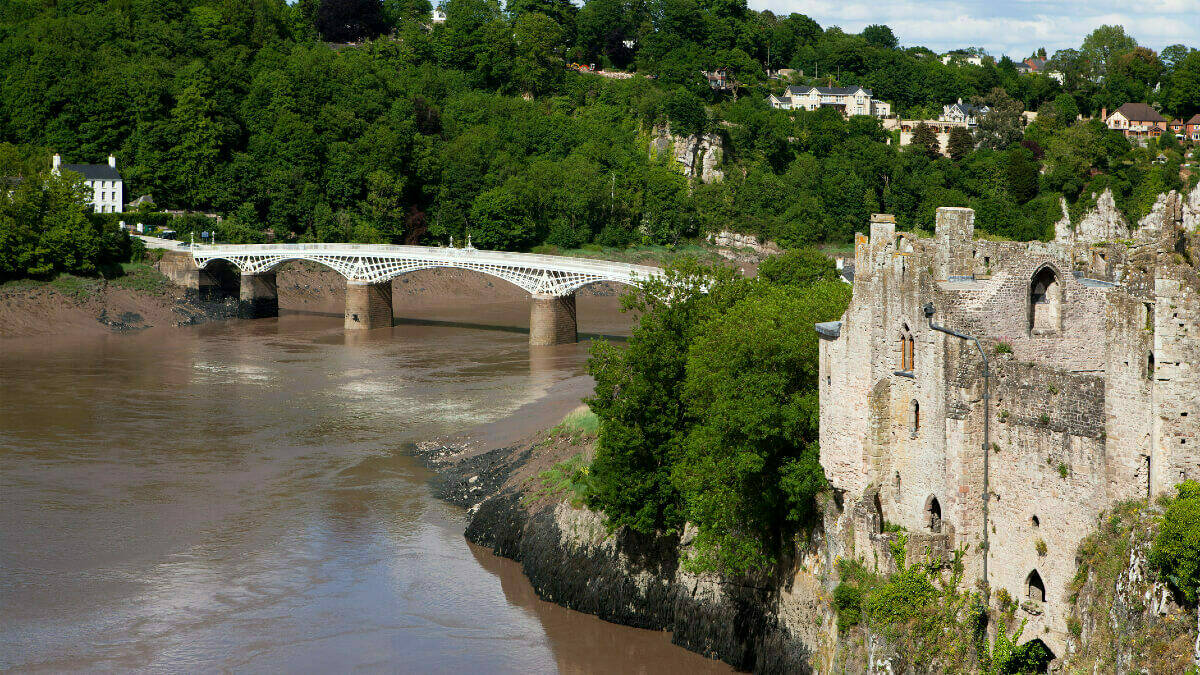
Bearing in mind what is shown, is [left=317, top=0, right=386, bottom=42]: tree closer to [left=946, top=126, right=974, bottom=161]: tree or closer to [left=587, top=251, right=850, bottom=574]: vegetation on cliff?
[left=946, top=126, right=974, bottom=161]: tree

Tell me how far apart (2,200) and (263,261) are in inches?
767

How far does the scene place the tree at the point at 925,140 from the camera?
519 feet

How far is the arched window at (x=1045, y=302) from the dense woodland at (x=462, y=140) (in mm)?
86057

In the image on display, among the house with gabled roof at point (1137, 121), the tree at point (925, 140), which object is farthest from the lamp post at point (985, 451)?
the house with gabled roof at point (1137, 121)

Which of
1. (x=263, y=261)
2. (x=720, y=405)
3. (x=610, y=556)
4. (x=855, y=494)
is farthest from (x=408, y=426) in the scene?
(x=263, y=261)

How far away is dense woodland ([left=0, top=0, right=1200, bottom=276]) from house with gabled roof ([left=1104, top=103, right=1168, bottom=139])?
6.39m

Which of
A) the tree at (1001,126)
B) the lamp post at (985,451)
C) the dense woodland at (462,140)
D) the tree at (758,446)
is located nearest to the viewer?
the lamp post at (985,451)

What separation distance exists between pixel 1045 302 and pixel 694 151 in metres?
121

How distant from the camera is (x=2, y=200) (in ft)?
341

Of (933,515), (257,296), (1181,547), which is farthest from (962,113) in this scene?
(1181,547)

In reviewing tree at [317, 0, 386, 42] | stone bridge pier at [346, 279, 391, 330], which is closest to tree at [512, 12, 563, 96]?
tree at [317, 0, 386, 42]

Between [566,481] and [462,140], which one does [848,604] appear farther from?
[462,140]

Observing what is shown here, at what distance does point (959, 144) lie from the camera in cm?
15950

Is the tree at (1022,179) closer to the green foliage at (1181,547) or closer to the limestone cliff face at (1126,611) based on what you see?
Result: the limestone cliff face at (1126,611)
